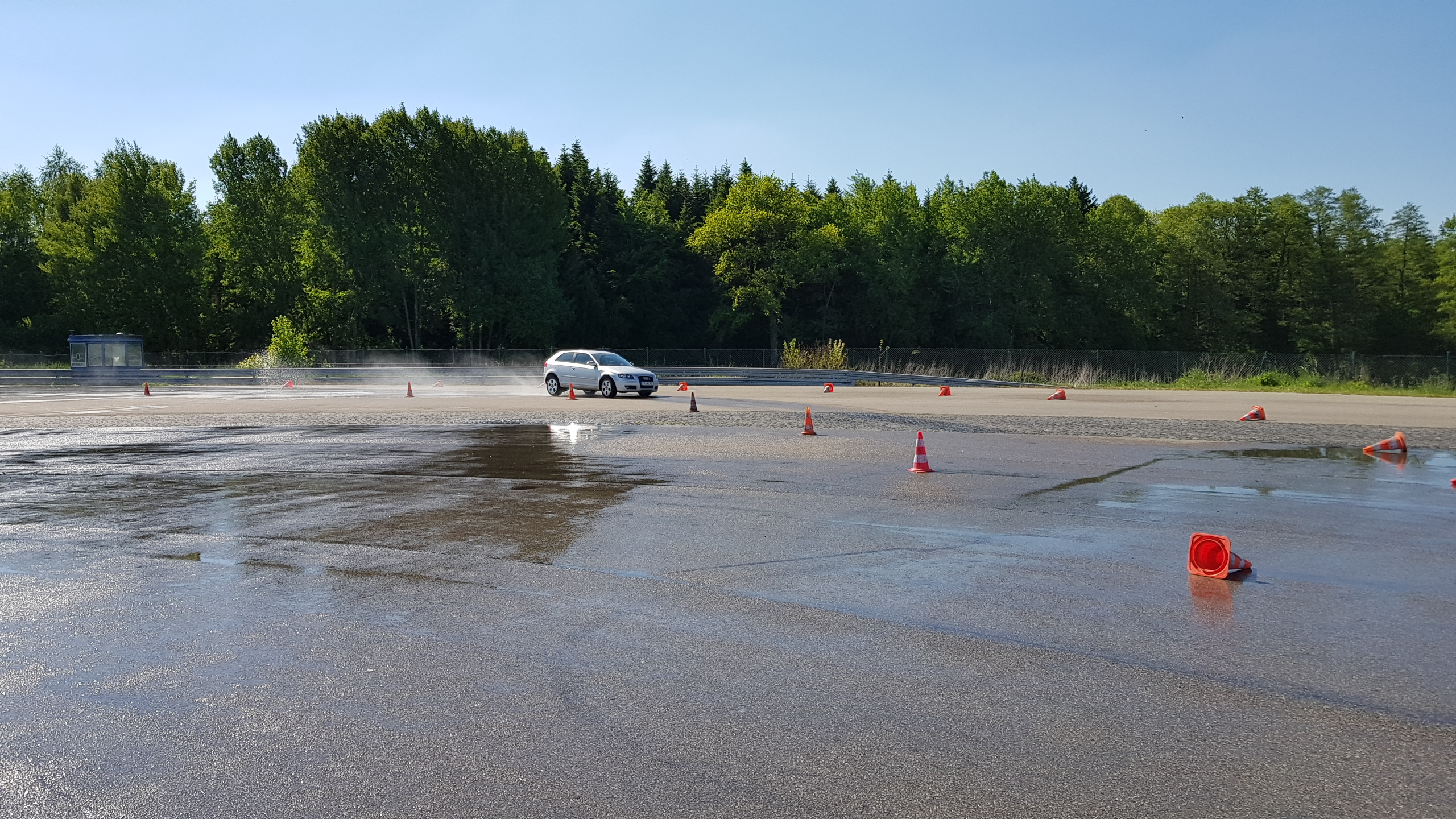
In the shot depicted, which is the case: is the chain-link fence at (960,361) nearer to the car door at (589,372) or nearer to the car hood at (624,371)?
the car door at (589,372)

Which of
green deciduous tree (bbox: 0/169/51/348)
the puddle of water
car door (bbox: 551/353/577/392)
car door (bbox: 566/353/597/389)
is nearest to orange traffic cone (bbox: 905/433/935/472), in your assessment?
the puddle of water

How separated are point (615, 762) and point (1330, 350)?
8946cm

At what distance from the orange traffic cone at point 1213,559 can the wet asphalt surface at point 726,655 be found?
164 millimetres

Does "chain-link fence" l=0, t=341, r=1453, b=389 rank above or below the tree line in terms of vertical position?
below

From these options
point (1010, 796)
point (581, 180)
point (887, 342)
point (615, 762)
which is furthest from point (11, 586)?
point (581, 180)

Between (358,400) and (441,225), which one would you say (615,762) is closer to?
(358,400)

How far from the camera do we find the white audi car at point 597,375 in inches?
1337

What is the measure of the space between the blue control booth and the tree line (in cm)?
1453

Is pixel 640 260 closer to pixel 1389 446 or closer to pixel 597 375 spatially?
pixel 597 375

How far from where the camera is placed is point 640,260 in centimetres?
7850

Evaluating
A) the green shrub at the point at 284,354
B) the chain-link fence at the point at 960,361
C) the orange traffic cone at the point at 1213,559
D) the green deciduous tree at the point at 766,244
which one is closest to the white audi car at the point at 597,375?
the chain-link fence at the point at 960,361

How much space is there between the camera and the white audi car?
34.0 m

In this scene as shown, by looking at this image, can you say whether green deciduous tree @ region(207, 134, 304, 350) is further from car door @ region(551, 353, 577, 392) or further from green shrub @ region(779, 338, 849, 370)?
car door @ region(551, 353, 577, 392)

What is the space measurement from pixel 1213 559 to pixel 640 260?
2863 inches
